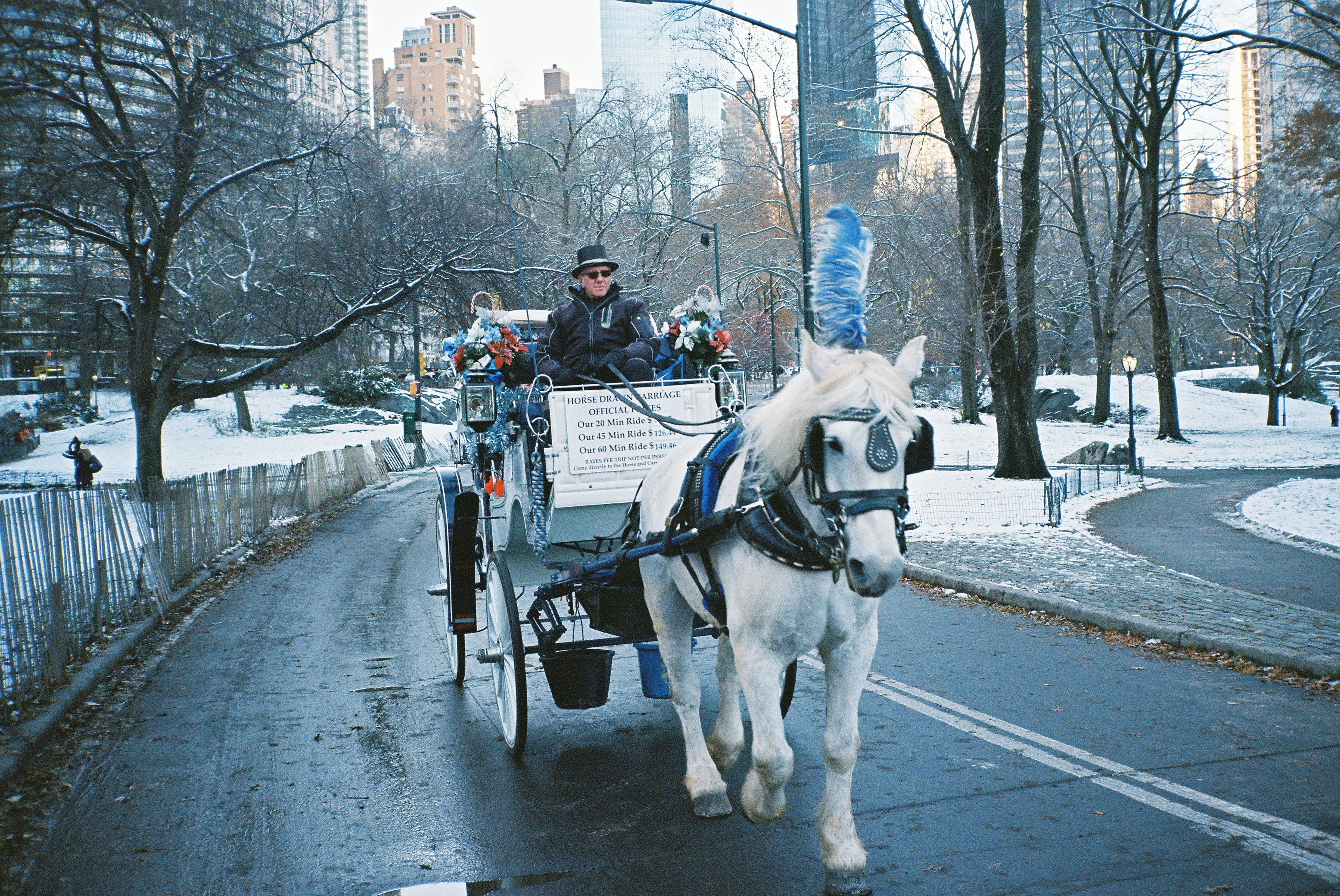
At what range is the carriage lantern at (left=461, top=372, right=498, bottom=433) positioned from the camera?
260 inches

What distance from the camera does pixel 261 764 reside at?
6117mm

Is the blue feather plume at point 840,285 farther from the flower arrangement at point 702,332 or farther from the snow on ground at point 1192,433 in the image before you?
the snow on ground at point 1192,433

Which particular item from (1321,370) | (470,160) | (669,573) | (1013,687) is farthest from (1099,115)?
(669,573)

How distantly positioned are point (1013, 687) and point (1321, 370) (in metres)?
60.1

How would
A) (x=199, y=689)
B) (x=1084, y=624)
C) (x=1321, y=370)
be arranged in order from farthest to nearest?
(x=1321, y=370) < (x=1084, y=624) < (x=199, y=689)

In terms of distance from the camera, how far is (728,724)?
526cm

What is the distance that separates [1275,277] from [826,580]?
147 ft

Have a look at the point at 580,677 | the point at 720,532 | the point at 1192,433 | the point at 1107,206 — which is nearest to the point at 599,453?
the point at 580,677

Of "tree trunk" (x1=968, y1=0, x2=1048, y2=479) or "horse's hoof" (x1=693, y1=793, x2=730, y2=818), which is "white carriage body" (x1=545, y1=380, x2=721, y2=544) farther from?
"tree trunk" (x1=968, y1=0, x2=1048, y2=479)

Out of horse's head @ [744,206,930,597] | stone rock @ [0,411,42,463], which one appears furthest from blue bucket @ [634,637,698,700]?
stone rock @ [0,411,42,463]

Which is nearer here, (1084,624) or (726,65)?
(1084,624)

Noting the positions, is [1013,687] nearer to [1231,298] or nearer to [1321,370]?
[1231,298]

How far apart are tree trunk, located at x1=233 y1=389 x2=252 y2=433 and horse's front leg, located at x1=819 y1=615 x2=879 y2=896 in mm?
44246

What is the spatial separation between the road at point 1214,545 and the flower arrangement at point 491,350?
770cm
